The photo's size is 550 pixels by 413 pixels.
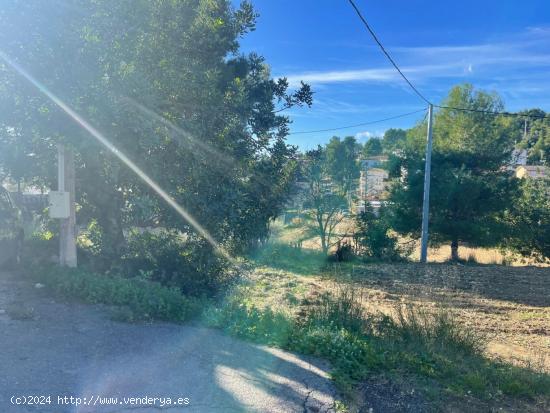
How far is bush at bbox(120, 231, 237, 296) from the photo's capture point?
6570mm

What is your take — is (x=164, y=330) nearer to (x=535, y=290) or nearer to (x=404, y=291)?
(x=404, y=291)

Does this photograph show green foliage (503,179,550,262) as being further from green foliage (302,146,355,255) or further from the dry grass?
green foliage (302,146,355,255)

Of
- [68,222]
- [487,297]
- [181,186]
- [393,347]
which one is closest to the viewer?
[393,347]

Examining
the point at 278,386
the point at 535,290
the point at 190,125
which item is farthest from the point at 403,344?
the point at 535,290

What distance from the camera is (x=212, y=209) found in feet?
20.0

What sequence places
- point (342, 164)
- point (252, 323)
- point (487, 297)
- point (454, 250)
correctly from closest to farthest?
point (252, 323)
point (487, 297)
point (454, 250)
point (342, 164)

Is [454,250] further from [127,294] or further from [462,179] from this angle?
[127,294]

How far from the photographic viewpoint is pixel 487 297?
10945 mm

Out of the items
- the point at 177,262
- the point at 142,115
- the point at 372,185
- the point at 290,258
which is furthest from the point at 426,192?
the point at 142,115

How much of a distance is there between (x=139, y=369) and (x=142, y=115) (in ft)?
10.9

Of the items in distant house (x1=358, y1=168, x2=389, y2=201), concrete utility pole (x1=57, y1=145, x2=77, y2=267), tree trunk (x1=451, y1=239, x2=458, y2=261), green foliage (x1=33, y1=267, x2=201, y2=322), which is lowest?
tree trunk (x1=451, y1=239, x2=458, y2=261)

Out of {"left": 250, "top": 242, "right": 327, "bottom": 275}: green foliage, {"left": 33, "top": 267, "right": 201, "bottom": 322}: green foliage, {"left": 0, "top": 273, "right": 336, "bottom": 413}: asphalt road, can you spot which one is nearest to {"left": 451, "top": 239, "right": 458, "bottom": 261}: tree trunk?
{"left": 250, "top": 242, "right": 327, "bottom": 275}: green foliage

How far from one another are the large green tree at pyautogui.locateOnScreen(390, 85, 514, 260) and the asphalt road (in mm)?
16682

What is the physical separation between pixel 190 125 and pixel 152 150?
692 mm
